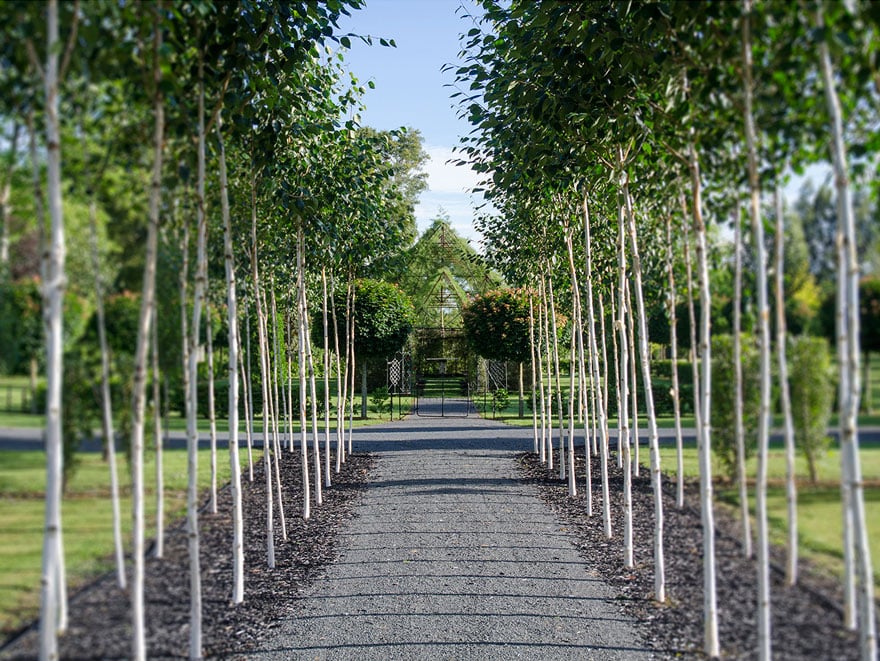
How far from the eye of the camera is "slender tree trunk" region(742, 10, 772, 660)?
10.1 feet

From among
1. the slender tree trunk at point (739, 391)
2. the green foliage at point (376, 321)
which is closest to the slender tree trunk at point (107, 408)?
the slender tree trunk at point (739, 391)

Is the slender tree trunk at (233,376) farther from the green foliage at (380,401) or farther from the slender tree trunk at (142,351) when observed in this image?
the green foliage at (380,401)

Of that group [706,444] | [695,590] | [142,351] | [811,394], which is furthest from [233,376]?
[811,394]

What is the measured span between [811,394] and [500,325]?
1823 centimetres

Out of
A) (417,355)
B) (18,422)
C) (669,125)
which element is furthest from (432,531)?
(417,355)

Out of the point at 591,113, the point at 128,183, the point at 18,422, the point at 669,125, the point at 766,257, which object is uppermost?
the point at 591,113

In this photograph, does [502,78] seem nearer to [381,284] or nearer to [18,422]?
[18,422]

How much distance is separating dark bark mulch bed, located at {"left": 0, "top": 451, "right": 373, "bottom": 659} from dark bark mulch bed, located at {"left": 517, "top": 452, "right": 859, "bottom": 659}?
2673 millimetres

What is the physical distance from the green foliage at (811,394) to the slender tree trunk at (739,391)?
Answer: 410 mm

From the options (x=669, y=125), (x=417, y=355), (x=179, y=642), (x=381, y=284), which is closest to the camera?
(x=179, y=642)

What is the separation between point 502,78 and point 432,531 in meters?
4.92

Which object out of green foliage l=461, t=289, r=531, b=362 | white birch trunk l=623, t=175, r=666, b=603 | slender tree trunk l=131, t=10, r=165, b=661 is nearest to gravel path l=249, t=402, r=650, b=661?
white birch trunk l=623, t=175, r=666, b=603

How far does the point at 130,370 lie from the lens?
3.06 metres

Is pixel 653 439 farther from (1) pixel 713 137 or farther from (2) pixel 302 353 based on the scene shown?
(2) pixel 302 353
